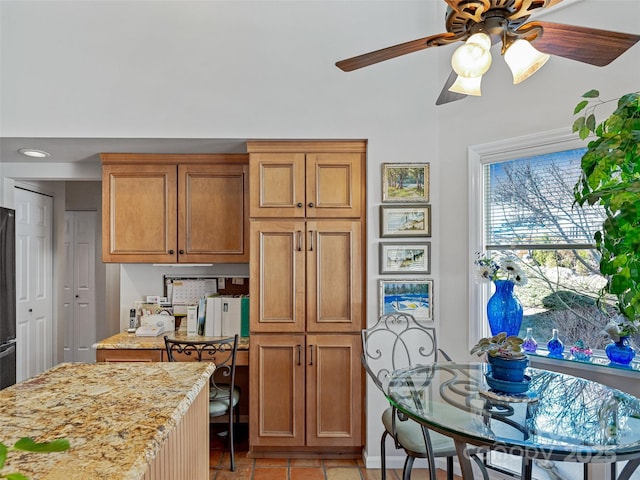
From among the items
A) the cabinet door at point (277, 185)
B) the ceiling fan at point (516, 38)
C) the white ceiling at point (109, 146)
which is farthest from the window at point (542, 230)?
the white ceiling at point (109, 146)

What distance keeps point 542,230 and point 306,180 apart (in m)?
1.56

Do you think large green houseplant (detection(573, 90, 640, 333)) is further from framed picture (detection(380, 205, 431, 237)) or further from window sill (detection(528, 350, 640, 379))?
framed picture (detection(380, 205, 431, 237))

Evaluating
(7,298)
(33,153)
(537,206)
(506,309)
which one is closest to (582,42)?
(537,206)

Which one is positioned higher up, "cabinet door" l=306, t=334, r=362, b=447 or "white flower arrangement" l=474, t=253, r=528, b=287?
"white flower arrangement" l=474, t=253, r=528, b=287

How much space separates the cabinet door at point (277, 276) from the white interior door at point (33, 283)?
2.50 meters

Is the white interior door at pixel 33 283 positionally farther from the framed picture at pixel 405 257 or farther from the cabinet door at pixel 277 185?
the framed picture at pixel 405 257

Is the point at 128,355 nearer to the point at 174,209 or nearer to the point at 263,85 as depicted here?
the point at 174,209

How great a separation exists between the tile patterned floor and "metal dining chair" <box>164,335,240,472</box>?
0.32 feet

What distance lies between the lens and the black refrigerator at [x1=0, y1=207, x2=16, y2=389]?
297cm

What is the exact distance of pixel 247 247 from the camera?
3002mm

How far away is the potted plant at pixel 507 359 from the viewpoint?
1.61 m

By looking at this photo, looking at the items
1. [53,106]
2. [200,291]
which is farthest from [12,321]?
[53,106]

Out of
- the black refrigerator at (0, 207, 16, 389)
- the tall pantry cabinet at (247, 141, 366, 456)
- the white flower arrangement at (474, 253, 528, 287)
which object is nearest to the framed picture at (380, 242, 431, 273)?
the tall pantry cabinet at (247, 141, 366, 456)

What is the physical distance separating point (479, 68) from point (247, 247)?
2105 mm
